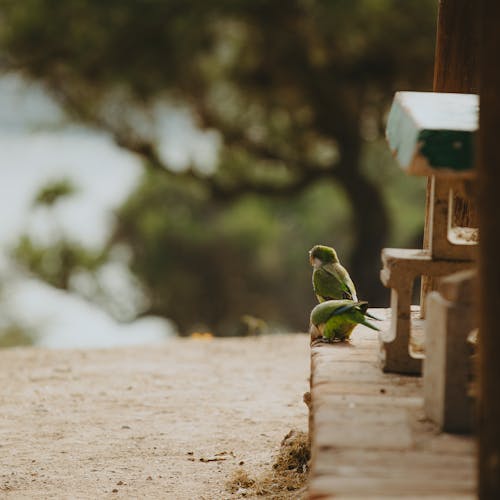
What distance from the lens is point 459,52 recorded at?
460 cm

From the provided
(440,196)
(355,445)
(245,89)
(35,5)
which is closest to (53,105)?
(35,5)

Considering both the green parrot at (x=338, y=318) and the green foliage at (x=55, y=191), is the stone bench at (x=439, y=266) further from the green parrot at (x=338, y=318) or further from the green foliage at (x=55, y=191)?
the green foliage at (x=55, y=191)

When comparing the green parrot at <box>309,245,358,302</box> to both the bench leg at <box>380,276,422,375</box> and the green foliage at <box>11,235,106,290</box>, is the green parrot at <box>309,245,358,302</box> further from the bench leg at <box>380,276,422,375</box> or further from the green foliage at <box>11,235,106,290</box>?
the green foliage at <box>11,235,106,290</box>

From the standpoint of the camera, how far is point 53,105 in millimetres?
12969

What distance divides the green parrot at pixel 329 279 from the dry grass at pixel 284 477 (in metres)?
0.74

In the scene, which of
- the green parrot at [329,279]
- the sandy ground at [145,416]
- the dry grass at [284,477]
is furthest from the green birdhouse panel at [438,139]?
the sandy ground at [145,416]

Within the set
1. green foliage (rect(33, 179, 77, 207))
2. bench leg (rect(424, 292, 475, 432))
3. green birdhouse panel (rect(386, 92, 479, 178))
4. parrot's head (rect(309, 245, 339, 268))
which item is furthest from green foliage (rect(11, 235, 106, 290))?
bench leg (rect(424, 292, 475, 432))

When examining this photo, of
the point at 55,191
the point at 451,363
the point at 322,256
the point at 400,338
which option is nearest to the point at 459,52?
the point at 322,256

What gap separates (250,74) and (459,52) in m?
8.42

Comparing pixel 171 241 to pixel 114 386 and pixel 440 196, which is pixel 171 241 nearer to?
pixel 114 386

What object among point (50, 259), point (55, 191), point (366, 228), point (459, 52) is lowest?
point (50, 259)

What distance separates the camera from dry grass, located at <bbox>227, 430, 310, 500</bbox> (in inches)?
160

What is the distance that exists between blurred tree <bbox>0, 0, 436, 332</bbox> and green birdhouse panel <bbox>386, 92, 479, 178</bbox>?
26.7 ft

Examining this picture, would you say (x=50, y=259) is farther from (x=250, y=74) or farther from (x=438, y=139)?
(x=438, y=139)
